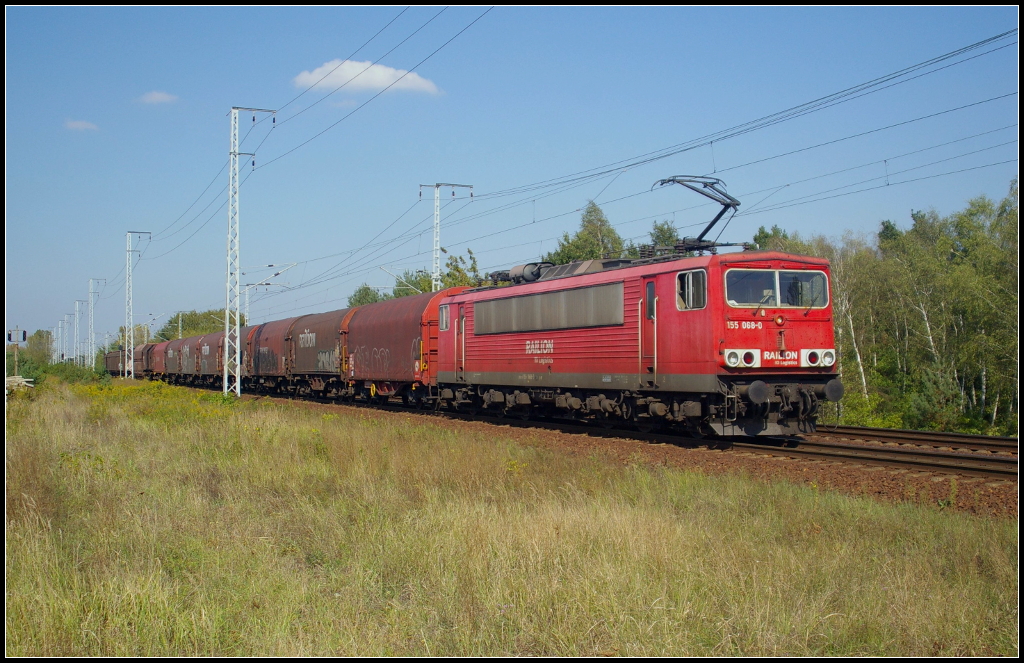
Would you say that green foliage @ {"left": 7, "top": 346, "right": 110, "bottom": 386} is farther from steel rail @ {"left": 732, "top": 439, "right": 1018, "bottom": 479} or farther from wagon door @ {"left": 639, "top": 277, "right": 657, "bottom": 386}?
steel rail @ {"left": 732, "top": 439, "right": 1018, "bottom": 479}

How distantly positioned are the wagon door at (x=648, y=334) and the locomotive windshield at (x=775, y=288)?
64.8 inches

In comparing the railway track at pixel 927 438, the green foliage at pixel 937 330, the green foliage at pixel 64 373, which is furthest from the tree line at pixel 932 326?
the green foliage at pixel 64 373

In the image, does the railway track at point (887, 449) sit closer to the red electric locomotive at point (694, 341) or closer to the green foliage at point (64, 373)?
the red electric locomotive at point (694, 341)

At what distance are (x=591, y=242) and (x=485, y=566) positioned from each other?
5763 centimetres

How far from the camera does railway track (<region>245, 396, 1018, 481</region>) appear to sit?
12102mm

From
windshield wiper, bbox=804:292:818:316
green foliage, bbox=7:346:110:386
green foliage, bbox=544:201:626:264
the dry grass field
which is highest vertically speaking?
green foliage, bbox=544:201:626:264

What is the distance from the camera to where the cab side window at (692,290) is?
14.6 meters

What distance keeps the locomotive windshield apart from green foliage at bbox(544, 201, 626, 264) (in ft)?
138

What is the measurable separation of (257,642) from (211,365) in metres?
43.8

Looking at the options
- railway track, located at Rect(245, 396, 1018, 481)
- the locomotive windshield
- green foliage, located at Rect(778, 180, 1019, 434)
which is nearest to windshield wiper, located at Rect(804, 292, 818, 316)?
the locomotive windshield

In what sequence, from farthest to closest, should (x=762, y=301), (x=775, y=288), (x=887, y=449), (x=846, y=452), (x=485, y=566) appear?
(x=775, y=288) → (x=762, y=301) → (x=846, y=452) → (x=887, y=449) → (x=485, y=566)

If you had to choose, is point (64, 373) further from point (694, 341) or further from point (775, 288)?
point (775, 288)

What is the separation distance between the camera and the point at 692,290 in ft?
48.8

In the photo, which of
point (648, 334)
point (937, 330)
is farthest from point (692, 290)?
point (937, 330)
